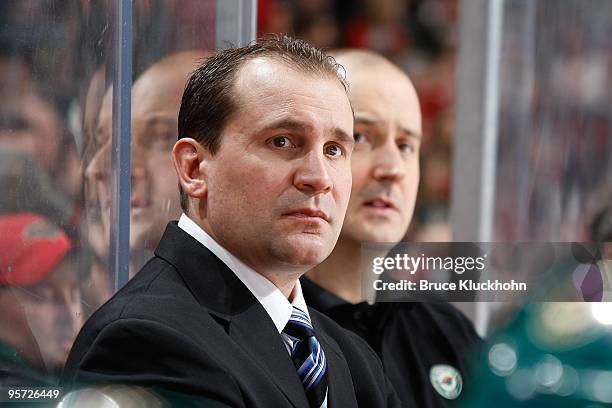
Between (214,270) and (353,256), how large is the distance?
405 millimetres

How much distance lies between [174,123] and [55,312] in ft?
0.88

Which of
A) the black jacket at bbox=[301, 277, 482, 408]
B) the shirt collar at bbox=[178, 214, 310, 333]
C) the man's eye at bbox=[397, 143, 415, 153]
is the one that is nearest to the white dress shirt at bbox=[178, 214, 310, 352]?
the shirt collar at bbox=[178, 214, 310, 333]

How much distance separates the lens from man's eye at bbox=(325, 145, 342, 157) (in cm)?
105

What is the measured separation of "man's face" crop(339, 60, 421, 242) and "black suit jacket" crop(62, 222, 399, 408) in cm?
32

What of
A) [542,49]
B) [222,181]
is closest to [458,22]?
[542,49]

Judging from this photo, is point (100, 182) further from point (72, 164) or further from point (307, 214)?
point (307, 214)

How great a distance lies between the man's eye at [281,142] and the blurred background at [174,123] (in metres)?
0.24

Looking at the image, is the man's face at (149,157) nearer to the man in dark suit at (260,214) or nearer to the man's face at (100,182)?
the man's face at (100,182)

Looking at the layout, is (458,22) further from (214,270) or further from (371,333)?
(214,270)

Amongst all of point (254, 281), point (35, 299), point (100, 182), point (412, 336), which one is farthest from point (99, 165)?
point (412, 336)

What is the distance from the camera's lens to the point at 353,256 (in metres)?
1.38

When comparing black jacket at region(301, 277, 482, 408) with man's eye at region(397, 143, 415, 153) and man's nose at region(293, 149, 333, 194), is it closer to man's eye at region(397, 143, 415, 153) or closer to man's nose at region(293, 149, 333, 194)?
man's eye at region(397, 143, 415, 153)

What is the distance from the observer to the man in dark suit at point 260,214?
0.98m

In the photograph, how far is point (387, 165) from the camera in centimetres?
138
